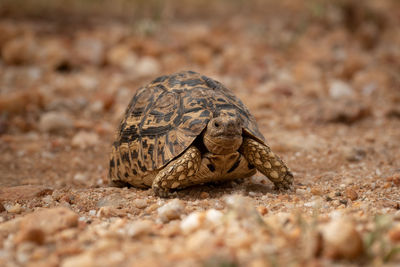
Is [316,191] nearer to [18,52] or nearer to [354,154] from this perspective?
[354,154]

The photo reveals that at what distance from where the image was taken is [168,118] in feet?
11.0

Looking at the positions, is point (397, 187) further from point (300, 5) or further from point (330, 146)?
point (300, 5)

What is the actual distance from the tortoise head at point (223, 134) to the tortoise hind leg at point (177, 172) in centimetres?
14

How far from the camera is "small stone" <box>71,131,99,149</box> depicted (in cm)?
532

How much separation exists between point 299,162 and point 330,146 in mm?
610

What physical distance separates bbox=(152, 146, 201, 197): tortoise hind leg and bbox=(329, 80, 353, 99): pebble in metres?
4.20

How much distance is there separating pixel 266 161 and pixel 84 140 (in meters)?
2.81

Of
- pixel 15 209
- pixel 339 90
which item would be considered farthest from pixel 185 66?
pixel 15 209

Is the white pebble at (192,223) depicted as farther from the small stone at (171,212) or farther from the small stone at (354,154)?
the small stone at (354,154)

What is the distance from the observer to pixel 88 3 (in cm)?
974

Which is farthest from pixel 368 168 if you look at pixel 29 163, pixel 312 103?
pixel 29 163

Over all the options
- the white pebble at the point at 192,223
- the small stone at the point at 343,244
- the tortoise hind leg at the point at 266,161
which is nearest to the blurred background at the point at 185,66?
the tortoise hind leg at the point at 266,161

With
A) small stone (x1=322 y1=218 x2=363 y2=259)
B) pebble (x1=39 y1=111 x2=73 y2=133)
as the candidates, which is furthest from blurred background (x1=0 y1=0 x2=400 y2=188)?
small stone (x1=322 y1=218 x2=363 y2=259)

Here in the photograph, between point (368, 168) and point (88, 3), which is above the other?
point (88, 3)
